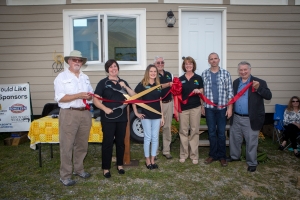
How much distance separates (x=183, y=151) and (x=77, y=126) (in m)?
2.04

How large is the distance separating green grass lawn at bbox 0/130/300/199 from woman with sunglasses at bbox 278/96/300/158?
0.56 meters

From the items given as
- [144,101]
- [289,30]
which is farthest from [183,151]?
[289,30]

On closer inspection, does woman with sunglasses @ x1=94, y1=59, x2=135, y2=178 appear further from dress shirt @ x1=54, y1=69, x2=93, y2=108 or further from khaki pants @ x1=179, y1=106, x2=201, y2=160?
khaki pants @ x1=179, y1=106, x2=201, y2=160

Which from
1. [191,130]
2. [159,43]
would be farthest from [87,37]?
[191,130]

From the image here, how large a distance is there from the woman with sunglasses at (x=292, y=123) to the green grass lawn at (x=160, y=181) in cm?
56

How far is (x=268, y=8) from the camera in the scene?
6527 millimetres

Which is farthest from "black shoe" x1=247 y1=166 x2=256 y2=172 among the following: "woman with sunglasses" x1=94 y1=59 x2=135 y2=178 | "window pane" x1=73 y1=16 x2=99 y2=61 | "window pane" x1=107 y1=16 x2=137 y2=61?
"window pane" x1=73 y1=16 x2=99 y2=61

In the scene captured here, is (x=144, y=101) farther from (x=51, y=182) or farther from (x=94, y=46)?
(x=94, y=46)

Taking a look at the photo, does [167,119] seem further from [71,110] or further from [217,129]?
[71,110]

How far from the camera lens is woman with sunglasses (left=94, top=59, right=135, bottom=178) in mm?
3959

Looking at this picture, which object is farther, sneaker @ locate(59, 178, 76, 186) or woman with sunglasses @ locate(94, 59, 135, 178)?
woman with sunglasses @ locate(94, 59, 135, 178)

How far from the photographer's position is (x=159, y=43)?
645 centimetres

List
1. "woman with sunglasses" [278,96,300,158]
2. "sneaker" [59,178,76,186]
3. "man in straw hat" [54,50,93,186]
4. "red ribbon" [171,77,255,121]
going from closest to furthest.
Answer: "man in straw hat" [54,50,93,186]
"sneaker" [59,178,76,186]
"red ribbon" [171,77,255,121]
"woman with sunglasses" [278,96,300,158]

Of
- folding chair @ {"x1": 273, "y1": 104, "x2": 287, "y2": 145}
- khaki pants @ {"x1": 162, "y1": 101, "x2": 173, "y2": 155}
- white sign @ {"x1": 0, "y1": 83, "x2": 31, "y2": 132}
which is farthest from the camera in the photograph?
white sign @ {"x1": 0, "y1": 83, "x2": 31, "y2": 132}
